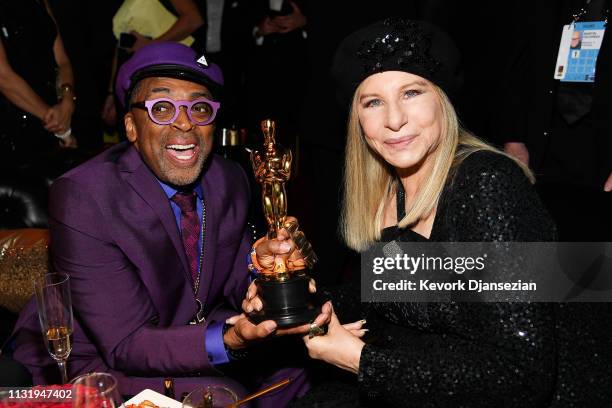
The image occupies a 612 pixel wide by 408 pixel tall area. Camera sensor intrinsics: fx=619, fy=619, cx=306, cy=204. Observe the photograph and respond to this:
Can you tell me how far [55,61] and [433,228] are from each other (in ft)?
10.7

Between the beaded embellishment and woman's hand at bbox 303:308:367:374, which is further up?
the beaded embellishment

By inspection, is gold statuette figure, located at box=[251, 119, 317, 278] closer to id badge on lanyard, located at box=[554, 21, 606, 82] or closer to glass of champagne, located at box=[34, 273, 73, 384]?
glass of champagne, located at box=[34, 273, 73, 384]

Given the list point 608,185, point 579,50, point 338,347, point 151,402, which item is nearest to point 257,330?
point 338,347

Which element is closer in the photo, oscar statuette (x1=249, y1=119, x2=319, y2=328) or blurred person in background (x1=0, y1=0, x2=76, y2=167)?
oscar statuette (x1=249, y1=119, x2=319, y2=328)

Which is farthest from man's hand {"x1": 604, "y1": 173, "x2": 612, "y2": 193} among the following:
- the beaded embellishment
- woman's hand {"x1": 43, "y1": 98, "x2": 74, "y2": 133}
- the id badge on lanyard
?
woman's hand {"x1": 43, "y1": 98, "x2": 74, "y2": 133}

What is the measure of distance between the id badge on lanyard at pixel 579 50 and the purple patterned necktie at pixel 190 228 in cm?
209

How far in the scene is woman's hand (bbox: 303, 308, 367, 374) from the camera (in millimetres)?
1966

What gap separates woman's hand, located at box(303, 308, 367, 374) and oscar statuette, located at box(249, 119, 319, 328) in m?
0.10

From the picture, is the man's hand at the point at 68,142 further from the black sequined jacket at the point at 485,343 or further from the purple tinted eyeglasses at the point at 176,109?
the black sequined jacket at the point at 485,343

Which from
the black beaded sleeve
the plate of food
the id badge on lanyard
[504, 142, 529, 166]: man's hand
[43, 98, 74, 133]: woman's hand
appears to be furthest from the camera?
[43, 98, 74, 133]: woman's hand

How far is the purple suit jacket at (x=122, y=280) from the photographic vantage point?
225 centimetres

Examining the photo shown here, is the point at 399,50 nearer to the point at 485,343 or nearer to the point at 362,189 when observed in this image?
the point at 362,189

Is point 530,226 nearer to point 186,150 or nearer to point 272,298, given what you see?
point 272,298

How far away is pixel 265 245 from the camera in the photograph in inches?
79.3
